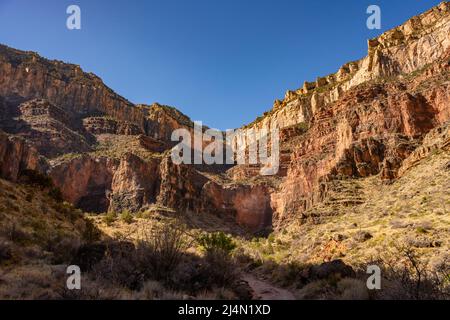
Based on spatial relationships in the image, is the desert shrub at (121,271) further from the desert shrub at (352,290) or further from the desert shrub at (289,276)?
the desert shrub at (289,276)

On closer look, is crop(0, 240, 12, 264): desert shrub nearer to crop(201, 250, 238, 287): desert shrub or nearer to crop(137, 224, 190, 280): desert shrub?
crop(137, 224, 190, 280): desert shrub

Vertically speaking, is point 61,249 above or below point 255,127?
below

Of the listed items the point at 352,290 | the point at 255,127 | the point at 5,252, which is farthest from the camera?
the point at 255,127

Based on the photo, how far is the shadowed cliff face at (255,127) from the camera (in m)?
52.4

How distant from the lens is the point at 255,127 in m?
137

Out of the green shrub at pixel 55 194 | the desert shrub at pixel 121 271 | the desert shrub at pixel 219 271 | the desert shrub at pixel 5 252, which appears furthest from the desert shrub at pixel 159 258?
the green shrub at pixel 55 194

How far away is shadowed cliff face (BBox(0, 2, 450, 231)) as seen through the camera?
52406mm

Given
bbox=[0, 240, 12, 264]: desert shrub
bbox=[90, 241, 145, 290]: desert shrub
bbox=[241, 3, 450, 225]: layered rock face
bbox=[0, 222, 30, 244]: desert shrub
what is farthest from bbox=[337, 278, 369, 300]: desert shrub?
bbox=[241, 3, 450, 225]: layered rock face

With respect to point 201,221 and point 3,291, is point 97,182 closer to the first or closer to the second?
point 201,221

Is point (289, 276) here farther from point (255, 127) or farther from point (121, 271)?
point (255, 127)

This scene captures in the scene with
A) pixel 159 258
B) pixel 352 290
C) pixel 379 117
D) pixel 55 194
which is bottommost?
pixel 352 290

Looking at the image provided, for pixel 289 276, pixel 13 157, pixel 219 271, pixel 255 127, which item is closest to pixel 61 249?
pixel 219 271

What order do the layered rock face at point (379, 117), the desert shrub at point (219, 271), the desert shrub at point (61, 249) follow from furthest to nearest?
the layered rock face at point (379, 117)
the desert shrub at point (61, 249)
the desert shrub at point (219, 271)

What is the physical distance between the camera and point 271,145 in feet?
344
